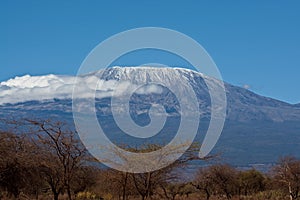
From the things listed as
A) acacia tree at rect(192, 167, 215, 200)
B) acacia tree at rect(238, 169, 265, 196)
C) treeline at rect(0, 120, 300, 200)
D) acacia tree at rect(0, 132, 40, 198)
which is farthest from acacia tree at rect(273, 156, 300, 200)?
acacia tree at rect(0, 132, 40, 198)

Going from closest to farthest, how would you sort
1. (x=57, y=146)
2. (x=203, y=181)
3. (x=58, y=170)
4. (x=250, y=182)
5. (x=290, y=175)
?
(x=57, y=146) < (x=58, y=170) < (x=290, y=175) < (x=203, y=181) < (x=250, y=182)

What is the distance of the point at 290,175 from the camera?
56.0 m

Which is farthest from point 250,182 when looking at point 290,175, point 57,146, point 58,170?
point 57,146

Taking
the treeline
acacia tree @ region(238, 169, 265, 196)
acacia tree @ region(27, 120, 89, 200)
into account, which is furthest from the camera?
acacia tree @ region(238, 169, 265, 196)

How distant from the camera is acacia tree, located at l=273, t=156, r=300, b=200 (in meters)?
54.9

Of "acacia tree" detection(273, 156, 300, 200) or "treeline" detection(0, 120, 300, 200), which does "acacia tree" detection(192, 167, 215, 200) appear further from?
"treeline" detection(0, 120, 300, 200)

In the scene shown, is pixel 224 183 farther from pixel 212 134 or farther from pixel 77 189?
pixel 212 134

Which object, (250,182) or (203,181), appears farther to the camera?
(250,182)

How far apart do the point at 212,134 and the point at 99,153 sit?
612 cm

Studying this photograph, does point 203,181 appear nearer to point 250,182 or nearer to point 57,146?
point 250,182

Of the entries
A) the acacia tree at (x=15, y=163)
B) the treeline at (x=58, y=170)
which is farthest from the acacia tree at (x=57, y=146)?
the acacia tree at (x=15, y=163)

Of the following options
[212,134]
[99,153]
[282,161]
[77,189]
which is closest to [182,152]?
[212,134]

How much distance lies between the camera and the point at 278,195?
5791 cm

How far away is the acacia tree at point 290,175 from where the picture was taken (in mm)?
54938
